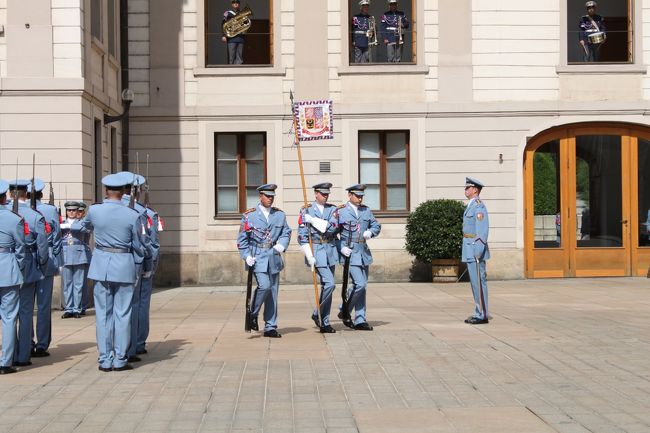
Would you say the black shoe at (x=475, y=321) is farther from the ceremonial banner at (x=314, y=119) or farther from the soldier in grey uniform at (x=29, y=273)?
the soldier in grey uniform at (x=29, y=273)

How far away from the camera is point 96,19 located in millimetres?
20703

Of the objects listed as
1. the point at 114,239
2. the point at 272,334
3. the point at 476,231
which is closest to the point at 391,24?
the point at 476,231

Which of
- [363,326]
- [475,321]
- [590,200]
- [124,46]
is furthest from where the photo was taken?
[590,200]

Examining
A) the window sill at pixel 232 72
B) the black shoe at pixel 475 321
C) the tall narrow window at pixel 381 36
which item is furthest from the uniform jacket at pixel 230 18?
the black shoe at pixel 475 321

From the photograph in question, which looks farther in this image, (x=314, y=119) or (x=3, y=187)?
(x=314, y=119)

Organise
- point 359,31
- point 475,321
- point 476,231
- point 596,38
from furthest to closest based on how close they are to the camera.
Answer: point 596,38 < point 359,31 < point 476,231 < point 475,321

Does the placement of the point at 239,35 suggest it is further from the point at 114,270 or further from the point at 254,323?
the point at 114,270

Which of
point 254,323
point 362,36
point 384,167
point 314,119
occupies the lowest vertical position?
point 254,323

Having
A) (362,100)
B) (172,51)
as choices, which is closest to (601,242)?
(362,100)

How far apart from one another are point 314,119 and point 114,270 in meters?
8.56

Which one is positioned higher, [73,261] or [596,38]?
[596,38]

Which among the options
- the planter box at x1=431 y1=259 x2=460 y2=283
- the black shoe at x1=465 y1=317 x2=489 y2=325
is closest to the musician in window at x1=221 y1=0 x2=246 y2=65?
the planter box at x1=431 y1=259 x2=460 y2=283

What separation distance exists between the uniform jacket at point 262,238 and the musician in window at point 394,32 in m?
11.2

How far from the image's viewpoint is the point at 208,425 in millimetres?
7793
